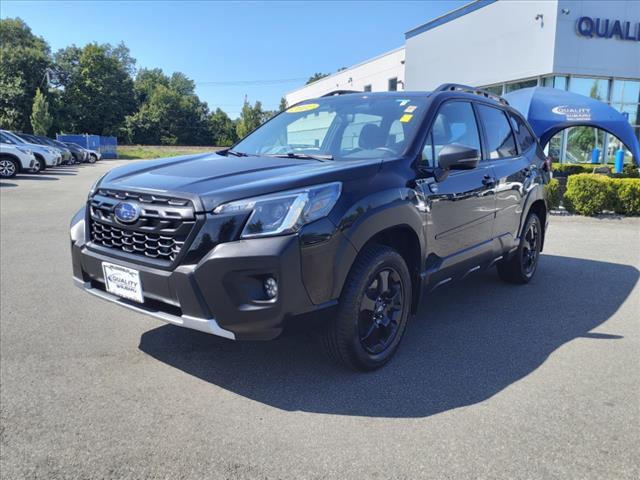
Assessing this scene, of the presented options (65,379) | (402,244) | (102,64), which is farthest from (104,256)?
(102,64)

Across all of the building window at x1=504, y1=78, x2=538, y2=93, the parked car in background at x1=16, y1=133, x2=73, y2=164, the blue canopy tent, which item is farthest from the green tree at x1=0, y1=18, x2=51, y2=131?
the blue canopy tent

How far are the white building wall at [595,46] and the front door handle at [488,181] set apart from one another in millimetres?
17153

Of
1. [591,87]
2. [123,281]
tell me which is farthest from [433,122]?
[591,87]

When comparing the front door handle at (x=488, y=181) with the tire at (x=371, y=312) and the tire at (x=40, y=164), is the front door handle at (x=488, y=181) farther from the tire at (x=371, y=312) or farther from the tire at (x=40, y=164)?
the tire at (x=40, y=164)

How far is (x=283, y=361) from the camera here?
11.3ft

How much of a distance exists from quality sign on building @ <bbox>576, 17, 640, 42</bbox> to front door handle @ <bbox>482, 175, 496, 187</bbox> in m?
17.9

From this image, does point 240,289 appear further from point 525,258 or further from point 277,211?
point 525,258

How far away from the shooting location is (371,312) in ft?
10.4

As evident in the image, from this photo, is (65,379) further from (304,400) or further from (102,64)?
(102,64)

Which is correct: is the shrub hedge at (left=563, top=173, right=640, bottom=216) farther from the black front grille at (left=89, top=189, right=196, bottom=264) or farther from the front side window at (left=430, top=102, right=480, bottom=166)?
the black front grille at (left=89, top=189, right=196, bottom=264)

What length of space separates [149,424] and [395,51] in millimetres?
31371

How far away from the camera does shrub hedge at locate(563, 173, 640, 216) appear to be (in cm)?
1036

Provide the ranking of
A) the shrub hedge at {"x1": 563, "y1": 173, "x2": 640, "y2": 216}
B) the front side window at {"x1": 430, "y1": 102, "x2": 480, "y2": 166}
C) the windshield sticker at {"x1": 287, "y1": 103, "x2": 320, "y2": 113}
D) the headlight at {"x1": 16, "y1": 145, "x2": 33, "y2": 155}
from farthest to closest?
1. the headlight at {"x1": 16, "y1": 145, "x2": 33, "y2": 155}
2. the shrub hedge at {"x1": 563, "y1": 173, "x2": 640, "y2": 216}
3. the windshield sticker at {"x1": 287, "y1": 103, "x2": 320, "y2": 113}
4. the front side window at {"x1": 430, "y1": 102, "x2": 480, "y2": 166}

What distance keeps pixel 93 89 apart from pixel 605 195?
7116cm
